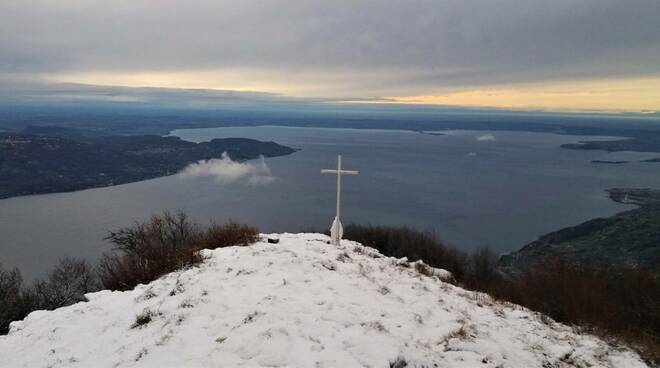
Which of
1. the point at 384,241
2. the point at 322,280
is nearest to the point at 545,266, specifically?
the point at 384,241

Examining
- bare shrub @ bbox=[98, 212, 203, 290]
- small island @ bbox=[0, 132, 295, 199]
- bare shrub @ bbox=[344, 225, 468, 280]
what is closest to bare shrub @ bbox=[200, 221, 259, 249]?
bare shrub @ bbox=[98, 212, 203, 290]

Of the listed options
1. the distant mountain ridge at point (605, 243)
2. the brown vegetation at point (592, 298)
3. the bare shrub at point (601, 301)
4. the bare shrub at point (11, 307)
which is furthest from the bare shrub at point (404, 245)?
the bare shrub at point (11, 307)

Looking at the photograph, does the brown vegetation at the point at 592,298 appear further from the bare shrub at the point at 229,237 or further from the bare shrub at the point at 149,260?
the bare shrub at the point at 149,260

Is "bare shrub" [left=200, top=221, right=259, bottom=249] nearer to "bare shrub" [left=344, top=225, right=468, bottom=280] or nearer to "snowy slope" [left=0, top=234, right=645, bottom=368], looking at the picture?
"snowy slope" [left=0, top=234, right=645, bottom=368]

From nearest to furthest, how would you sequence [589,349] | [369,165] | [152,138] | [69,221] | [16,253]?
[589,349]
[16,253]
[69,221]
[369,165]
[152,138]

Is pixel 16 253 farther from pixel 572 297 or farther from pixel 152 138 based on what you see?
pixel 152 138

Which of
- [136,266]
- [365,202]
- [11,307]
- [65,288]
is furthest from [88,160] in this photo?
[136,266]
